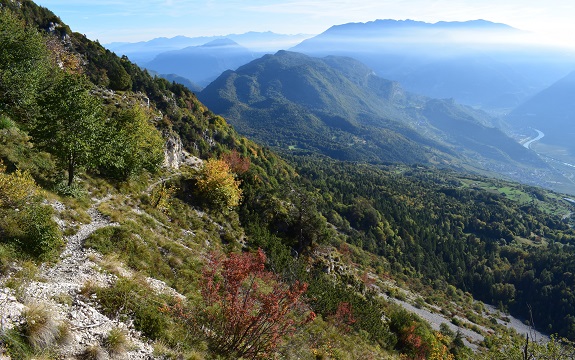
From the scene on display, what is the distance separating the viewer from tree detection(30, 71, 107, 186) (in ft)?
82.6

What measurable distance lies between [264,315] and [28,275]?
10.9 meters

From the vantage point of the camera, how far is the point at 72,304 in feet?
44.6

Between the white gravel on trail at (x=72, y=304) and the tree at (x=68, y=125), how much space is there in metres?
11.1

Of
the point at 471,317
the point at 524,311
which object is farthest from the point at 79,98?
the point at 524,311

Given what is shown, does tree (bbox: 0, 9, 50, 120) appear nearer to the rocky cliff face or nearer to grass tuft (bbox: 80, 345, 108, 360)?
the rocky cliff face

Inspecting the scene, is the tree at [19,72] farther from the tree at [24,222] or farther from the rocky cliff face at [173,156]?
the tree at [24,222]

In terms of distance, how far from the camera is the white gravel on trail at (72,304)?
455 inches

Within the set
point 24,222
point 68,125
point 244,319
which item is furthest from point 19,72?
point 244,319

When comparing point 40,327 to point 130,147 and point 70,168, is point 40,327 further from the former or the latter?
point 130,147

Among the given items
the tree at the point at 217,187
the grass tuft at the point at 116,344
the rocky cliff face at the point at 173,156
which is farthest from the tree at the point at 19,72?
the grass tuft at the point at 116,344

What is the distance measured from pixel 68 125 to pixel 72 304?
17685 mm

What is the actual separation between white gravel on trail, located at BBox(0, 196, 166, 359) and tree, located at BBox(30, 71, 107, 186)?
11.1 metres

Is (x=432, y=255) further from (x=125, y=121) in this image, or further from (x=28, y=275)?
(x=28, y=275)

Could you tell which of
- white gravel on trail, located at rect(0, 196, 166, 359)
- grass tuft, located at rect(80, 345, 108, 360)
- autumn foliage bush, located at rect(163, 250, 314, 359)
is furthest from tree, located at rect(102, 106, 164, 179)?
grass tuft, located at rect(80, 345, 108, 360)
